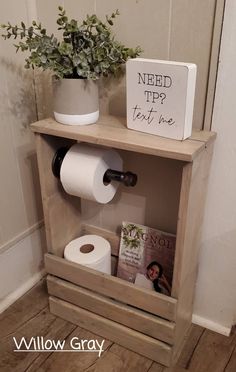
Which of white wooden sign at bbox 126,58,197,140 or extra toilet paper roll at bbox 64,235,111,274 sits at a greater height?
white wooden sign at bbox 126,58,197,140

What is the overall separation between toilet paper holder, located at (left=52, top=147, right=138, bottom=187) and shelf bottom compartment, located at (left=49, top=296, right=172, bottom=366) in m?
0.42

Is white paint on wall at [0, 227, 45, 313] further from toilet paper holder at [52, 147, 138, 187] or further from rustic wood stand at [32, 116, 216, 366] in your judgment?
toilet paper holder at [52, 147, 138, 187]

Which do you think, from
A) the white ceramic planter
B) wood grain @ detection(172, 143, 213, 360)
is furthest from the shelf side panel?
wood grain @ detection(172, 143, 213, 360)

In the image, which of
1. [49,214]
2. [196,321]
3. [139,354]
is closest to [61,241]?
[49,214]

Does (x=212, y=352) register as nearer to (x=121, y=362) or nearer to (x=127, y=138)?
(x=121, y=362)

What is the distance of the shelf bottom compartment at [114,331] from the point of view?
953mm

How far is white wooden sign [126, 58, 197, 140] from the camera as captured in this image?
70 cm

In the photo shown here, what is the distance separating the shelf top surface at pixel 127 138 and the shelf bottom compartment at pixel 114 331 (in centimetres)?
55

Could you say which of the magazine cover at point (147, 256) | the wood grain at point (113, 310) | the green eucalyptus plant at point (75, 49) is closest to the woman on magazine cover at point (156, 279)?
the magazine cover at point (147, 256)

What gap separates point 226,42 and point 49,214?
0.64 meters

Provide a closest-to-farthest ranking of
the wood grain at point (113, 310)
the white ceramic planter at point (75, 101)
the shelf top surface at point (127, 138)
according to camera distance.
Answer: the shelf top surface at point (127, 138), the white ceramic planter at point (75, 101), the wood grain at point (113, 310)

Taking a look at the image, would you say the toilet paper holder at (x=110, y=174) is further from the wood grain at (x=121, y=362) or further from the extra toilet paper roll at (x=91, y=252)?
the wood grain at (x=121, y=362)

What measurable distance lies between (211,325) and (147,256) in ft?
1.03

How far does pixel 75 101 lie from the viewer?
81cm
